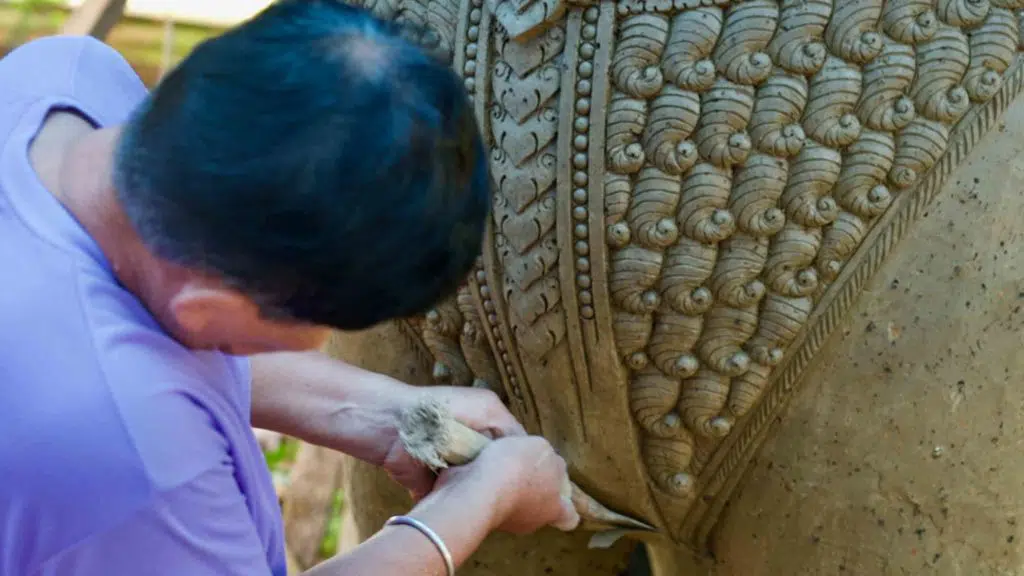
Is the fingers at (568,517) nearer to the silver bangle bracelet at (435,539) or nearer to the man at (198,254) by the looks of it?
the silver bangle bracelet at (435,539)

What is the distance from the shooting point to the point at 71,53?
2.60 feet

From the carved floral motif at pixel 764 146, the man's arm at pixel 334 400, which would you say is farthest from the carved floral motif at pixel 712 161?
the man's arm at pixel 334 400

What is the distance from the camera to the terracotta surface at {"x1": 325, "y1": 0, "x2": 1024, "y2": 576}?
0.85 m

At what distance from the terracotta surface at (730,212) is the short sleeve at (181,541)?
1.14 ft

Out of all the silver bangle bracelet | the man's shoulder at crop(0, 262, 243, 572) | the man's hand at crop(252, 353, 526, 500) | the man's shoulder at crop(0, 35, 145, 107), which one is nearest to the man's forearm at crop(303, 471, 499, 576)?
the silver bangle bracelet

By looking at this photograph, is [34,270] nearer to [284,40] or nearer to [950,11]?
[284,40]

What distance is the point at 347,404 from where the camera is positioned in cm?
101

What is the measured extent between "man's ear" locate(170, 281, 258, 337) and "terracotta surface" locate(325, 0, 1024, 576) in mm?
278

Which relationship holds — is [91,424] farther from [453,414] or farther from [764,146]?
[764,146]

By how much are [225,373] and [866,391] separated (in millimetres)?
503

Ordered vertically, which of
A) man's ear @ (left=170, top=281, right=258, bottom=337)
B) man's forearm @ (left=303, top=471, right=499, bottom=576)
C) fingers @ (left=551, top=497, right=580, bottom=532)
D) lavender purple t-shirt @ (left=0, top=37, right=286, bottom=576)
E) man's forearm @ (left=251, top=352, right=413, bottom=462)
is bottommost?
fingers @ (left=551, top=497, right=580, bottom=532)

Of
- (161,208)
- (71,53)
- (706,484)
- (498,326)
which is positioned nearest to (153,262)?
(161,208)

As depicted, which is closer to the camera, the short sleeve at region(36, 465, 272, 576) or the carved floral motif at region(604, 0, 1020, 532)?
the short sleeve at region(36, 465, 272, 576)

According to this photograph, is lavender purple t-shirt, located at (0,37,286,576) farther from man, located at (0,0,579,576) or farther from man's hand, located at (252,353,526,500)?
man's hand, located at (252,353,526,500)
